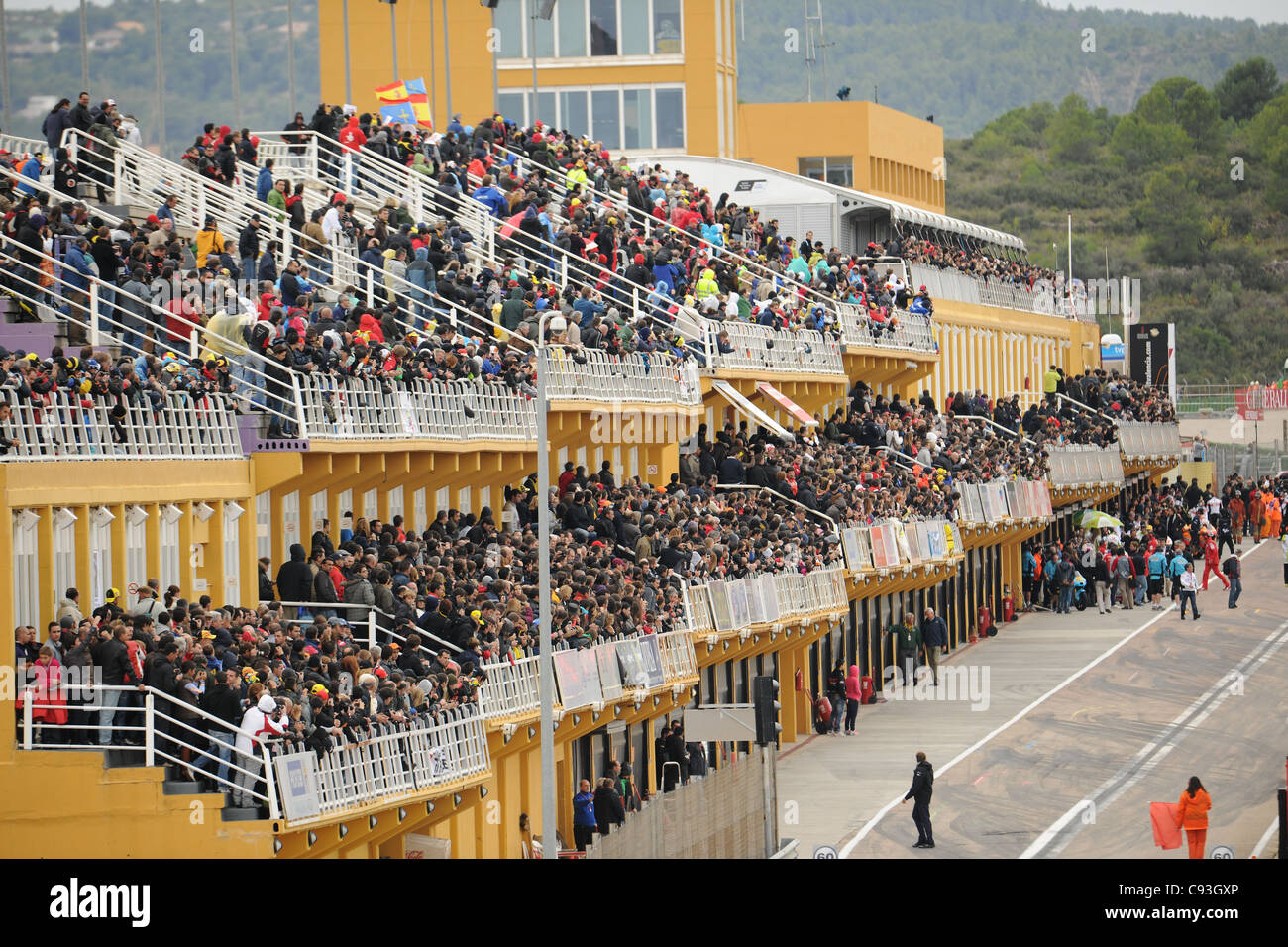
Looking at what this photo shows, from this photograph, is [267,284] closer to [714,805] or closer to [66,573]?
[66,573]

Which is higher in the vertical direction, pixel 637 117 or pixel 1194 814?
pixel 637 117

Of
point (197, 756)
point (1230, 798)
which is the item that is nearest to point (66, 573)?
point (197, 756)

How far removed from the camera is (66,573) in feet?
71.9

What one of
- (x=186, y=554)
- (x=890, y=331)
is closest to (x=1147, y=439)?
(x=890, y=331)

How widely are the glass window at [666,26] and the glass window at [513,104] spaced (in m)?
4.15

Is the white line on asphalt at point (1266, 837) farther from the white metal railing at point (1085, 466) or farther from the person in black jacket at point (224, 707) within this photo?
the white metal railing at point (1085, 466)

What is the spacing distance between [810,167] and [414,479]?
46.1 meters

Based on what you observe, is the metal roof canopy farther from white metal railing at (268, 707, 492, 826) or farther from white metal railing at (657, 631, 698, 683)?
white metal railing at (268, 707, 492, 826)

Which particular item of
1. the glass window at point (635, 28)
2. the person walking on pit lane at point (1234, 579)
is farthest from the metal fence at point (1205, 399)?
the person walking on pit lane at point (1234, 579)

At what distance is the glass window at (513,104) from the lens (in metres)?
65.0

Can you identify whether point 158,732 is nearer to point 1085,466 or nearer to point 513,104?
point 513,104

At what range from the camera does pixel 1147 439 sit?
72.3 meters

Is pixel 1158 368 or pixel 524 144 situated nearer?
pixel 524 144
